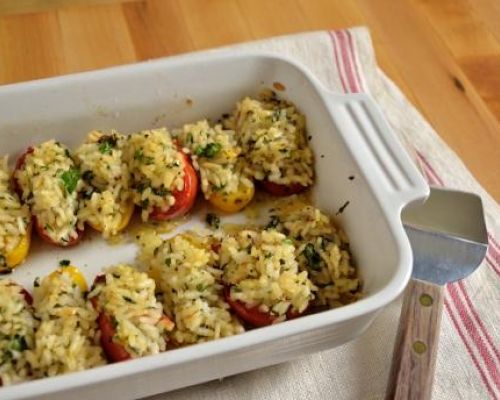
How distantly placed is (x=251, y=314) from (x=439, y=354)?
0.38 metres

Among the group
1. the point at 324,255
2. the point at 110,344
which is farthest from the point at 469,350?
the point at 110,344

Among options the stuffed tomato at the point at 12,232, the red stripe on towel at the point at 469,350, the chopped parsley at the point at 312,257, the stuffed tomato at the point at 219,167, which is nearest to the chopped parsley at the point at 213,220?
the stuffed tomato at the point at 219,167

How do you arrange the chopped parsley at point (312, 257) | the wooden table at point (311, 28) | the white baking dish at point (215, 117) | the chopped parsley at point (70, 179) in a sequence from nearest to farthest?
1. the white baking dish at point (215, 117)
2. the chopped parsley at point (312, 257)
3. the chopped parsley at point (70, 179)
4. the wooden table at point (311, 28)

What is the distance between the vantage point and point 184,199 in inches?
53.6

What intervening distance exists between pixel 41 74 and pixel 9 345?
917 millimetres

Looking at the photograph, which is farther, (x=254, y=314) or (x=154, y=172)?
(x=154, y=172)

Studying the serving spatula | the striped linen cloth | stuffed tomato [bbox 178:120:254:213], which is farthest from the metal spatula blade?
stuffed tomato [bbox 178:120:254:213]

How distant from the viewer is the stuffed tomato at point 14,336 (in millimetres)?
1056

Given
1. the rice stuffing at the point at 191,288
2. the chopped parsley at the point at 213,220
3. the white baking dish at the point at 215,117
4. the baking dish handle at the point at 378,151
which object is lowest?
the chopped parsley at the point at 213,220

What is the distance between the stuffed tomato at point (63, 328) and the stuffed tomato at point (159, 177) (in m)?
0.22

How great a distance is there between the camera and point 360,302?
1.03 metres

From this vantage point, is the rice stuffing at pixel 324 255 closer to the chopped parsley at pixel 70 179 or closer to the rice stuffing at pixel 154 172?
the rice stuffing at pixel 154 172

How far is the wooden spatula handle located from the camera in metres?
1.13

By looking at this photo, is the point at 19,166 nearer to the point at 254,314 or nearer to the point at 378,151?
the point at 254,314
